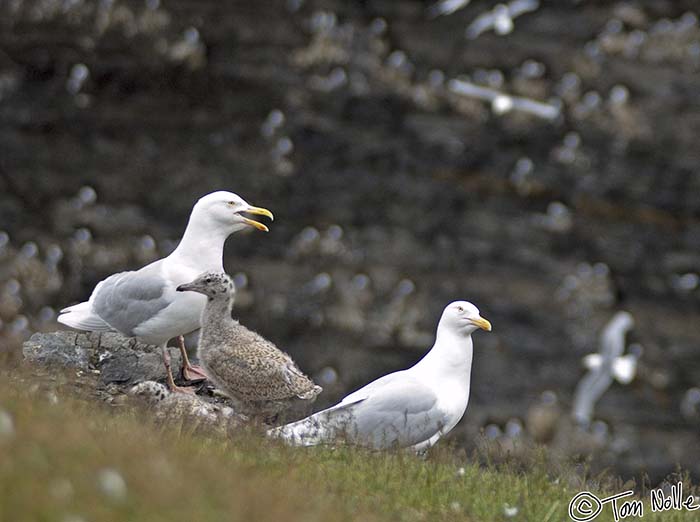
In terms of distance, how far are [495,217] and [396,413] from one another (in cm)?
2502

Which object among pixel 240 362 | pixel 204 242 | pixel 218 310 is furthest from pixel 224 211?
pixel 240 362

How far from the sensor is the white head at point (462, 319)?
31.2ft

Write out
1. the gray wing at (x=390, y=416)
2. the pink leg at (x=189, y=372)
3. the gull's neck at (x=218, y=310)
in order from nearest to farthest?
the gray wing at (x=390, y=416)
the gull's neck at (x=218, y=310)
the pink leg at (x=189, y=372)

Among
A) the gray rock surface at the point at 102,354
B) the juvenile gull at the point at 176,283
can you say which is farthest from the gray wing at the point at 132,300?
the gray rock surface at the point at 102,354

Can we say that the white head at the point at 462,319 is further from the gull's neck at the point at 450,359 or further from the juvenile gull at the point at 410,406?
the gull's neck at the point at 450,359

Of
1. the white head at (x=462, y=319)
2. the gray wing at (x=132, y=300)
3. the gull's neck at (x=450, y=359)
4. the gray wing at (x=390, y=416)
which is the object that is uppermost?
the gray wing at (x=132, y=300)

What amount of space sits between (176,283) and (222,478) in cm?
404

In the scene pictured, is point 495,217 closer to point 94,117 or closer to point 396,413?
point 94,117

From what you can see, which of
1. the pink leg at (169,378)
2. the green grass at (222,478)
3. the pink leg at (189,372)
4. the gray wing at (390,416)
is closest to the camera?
the green grass at (222,478)

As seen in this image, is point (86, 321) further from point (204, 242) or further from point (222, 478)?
point (222, 478)

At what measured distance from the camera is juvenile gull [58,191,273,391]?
948 centimetres

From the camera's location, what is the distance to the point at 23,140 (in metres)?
33.8

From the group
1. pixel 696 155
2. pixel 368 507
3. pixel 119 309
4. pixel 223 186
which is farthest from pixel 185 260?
pixel 696 155

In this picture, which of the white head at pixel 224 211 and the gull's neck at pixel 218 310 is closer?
the gull's neck at pixel 218 310
